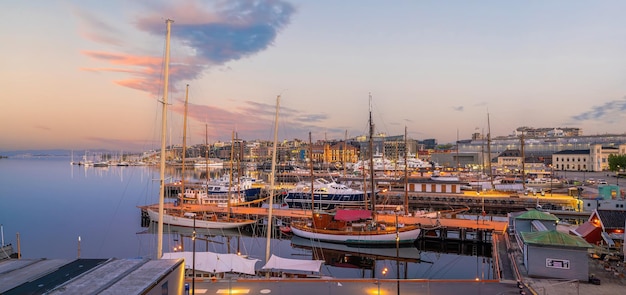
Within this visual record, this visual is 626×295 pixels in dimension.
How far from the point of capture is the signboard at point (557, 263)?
19528 mm

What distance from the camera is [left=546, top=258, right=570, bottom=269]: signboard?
19.5 metres

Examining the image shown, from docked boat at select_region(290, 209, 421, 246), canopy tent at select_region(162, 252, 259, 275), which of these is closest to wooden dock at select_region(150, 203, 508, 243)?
docked boat at select_region(290, 209, 421, 246)

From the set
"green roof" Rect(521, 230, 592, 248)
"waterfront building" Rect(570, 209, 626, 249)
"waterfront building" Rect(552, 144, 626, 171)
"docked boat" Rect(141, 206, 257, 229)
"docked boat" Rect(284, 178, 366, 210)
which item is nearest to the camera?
"green roof" Rect(521, 230, 592, 248)

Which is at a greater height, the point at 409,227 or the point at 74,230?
the point at 409,227

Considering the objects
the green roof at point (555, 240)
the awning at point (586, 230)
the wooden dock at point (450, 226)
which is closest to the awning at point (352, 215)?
the wooden dock at point (450, 226)

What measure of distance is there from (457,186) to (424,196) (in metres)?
6.06

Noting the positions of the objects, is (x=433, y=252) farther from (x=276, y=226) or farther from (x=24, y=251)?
(x=24, y=251)

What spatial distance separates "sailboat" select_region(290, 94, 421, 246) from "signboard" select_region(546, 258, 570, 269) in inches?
624

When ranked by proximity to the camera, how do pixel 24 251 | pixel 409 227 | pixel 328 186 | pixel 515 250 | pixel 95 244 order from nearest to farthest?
pixel 515 250, pixel 409 227, pixel 24 251, pixel 95 244, pixel 328 186

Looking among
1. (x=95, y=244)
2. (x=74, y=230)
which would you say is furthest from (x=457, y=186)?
(x=74, y=230)

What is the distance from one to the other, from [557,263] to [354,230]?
1997 cm

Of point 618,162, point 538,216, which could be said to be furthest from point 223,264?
point 618,162

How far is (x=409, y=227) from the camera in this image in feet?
121

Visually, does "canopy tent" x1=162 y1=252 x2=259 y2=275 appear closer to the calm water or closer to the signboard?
the calm water
